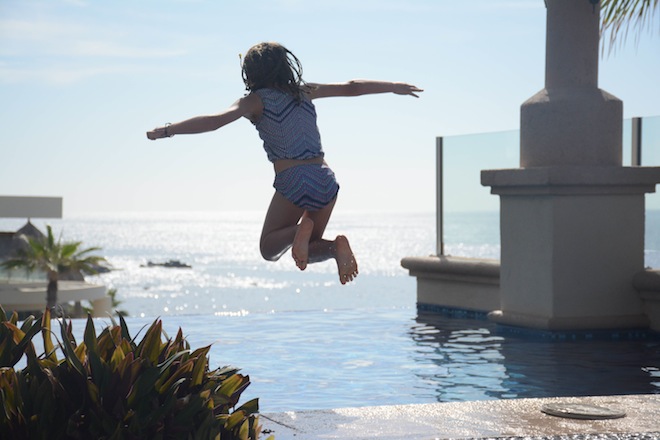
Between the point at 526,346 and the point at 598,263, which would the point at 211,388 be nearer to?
the point at 526,346

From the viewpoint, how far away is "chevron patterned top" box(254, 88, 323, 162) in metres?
6.41

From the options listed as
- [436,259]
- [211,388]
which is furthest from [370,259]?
[211,388]

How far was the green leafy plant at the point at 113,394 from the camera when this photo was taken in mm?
3912

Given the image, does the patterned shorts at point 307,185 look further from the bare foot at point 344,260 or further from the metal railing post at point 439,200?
the metal railing post at point 439,200

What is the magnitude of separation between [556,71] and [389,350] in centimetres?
424

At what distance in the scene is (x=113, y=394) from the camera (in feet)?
12.9

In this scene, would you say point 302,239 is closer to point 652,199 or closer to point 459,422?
point 459,422

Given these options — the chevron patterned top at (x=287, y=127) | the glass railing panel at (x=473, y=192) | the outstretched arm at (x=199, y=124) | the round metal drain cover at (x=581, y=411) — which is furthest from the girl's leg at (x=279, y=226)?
the glass railing panel at (x=473, y=192)

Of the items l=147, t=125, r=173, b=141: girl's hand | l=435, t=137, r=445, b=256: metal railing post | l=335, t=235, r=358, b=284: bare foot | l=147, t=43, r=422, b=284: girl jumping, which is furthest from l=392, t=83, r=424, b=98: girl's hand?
l=435, t=137, r=445, b=256: metal railing post

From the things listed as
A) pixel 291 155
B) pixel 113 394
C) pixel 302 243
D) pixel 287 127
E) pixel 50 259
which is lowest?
pixel 50 259

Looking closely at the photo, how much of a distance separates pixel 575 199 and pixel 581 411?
6495mm

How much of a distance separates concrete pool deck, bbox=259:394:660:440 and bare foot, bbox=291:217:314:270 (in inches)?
37.4

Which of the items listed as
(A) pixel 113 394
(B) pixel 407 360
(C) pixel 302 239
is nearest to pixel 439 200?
(B) pixel 407 360

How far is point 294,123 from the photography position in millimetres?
6430
